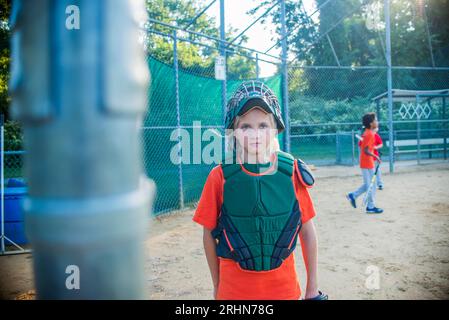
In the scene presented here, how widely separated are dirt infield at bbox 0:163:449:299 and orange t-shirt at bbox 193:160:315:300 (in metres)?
1.00

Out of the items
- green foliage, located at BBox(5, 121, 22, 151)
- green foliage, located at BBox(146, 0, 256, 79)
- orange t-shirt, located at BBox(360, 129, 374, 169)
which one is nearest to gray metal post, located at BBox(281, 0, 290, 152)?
orange t-shirt, located at BBox(360, 129, 374, 169)

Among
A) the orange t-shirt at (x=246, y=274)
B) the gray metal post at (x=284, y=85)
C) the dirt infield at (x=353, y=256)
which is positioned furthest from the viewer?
the gray metal post at (x=284, y=85)

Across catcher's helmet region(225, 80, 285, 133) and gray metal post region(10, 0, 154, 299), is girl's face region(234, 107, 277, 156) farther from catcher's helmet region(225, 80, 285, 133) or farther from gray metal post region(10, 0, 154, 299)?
gray metal post region(10, 0, 154, 299)

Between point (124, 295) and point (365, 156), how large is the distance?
23.5 feet

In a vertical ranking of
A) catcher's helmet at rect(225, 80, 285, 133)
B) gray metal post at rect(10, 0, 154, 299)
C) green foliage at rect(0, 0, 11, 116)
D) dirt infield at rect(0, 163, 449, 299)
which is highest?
green foliage at rect(0, 0, 11, 116)

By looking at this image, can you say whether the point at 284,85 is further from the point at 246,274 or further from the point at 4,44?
the point at 246,274

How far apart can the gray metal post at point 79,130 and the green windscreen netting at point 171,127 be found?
589cm

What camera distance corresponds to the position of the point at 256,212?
5.20 feet

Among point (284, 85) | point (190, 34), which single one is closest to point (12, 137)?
point (284, 85)

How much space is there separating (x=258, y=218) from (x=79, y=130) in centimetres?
130

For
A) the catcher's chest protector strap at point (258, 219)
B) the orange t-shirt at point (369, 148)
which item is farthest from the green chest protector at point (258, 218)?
the orange t-shirt at point (369, 148)

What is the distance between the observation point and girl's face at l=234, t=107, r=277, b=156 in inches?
65.7

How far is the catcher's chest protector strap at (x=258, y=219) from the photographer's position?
5.13 feet

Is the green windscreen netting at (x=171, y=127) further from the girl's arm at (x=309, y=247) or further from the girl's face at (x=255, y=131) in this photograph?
the girl's arm at (x=309, y=247)
